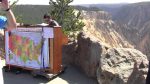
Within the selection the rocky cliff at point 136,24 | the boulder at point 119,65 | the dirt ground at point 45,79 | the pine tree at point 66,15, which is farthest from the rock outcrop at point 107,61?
the rocky cliff at point 136,24

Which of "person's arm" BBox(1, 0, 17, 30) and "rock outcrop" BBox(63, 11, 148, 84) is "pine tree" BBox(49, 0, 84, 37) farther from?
"person's arm" BBox(1, 0, 17, 30)

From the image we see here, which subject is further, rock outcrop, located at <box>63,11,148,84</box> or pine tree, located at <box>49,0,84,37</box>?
pine tree, located at <box>49,0,84,37</box>

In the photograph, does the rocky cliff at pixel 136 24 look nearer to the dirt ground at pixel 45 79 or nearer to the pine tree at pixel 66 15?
the pine tree at pixel 66 15

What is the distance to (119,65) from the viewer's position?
443 inches

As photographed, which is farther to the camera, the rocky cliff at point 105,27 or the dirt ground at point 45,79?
the rocky cliff at point 105,27

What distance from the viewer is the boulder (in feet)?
33.9

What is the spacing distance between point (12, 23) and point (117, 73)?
17.5ft

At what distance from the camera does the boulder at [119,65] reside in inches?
407

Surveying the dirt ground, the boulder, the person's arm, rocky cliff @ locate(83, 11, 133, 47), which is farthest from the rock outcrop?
rocky cliff @ locate(83, 11, 133, 47)

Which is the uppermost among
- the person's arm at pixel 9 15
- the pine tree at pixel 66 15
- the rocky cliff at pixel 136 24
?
the person's arm at pixel 9 15

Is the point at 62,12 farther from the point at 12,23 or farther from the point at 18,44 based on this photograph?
the point at 12,23

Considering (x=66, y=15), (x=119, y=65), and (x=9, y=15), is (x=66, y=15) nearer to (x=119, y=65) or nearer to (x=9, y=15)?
(x=119, y=65)

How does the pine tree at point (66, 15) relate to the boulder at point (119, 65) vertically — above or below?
below

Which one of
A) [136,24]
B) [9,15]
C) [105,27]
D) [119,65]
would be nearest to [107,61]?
[119,65]
